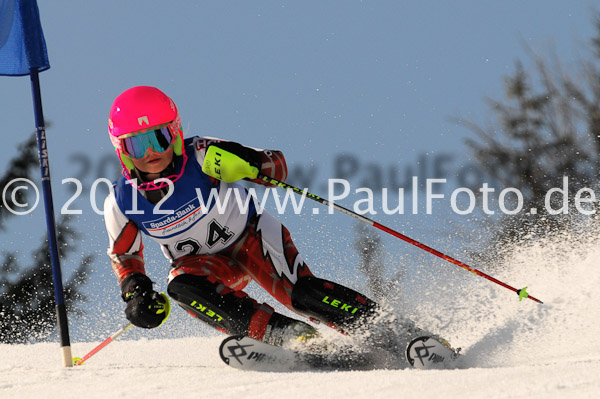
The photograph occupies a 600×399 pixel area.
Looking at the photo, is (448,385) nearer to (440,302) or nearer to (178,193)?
(440,302)

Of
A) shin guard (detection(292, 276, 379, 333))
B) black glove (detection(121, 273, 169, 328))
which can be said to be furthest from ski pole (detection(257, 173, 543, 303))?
black glove (detection(121, 273, 169, 328))

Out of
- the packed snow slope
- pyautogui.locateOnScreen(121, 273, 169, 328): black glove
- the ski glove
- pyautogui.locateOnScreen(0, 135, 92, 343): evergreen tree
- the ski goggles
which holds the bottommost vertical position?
pyautogui.locateOnScreen(0, 135, 92, 343): evergreen tree

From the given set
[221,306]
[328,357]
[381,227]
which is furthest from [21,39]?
[328,357]

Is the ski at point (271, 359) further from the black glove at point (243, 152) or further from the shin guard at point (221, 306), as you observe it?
the black glove at point (243, 152)

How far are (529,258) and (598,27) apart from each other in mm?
9540

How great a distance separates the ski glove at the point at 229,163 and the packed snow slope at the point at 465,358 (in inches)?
43.0

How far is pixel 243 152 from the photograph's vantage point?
388 cm

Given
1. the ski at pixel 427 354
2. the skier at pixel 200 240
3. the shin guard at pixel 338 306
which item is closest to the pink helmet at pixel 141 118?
the skier at pixel 200 240

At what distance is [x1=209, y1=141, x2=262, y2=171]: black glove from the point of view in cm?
386

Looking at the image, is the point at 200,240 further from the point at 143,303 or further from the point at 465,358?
the point at 465,358

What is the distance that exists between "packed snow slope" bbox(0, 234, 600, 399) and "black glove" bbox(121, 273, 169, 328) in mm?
266

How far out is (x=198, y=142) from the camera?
159 inches

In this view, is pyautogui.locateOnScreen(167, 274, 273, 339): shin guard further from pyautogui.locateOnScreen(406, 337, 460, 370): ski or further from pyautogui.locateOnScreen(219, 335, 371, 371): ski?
pyautogui.locateOnScreen(406, 337, 460, 370): ski

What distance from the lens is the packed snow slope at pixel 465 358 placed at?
8.79 ft
